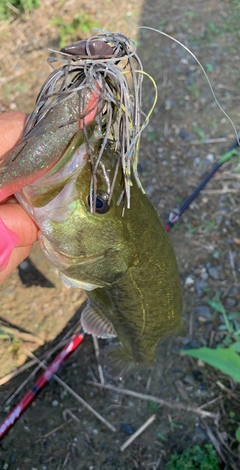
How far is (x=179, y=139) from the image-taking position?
422 centimetres

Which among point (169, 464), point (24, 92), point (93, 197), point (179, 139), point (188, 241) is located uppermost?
point (93, 197)

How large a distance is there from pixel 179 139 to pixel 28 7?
8.74 ft

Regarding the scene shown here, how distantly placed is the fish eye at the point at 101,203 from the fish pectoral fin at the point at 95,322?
1.03 meters

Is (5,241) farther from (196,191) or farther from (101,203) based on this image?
(196,191)

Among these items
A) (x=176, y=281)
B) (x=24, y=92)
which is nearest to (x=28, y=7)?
(x=24, y=92)

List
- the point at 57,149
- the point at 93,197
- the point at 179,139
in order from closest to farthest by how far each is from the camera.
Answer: the point at 57,149 < the point at 93,197 < the point at 179,139

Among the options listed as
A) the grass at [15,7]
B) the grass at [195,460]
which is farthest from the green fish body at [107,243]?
the grass at [15,7]

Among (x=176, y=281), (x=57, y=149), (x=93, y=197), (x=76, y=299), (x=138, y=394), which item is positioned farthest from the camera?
(x=76, y=299)

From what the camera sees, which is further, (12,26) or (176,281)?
(12,26)

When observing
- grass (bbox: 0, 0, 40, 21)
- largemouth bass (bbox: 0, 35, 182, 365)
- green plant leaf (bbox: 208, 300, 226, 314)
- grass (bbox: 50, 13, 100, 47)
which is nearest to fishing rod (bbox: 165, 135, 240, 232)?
green plant leaf (bbox: 208, 300, 226, 314)

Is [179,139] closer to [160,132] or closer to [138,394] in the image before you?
[160,132]

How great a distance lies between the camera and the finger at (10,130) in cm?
158

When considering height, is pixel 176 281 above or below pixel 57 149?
below

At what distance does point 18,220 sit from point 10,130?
1.20ft
